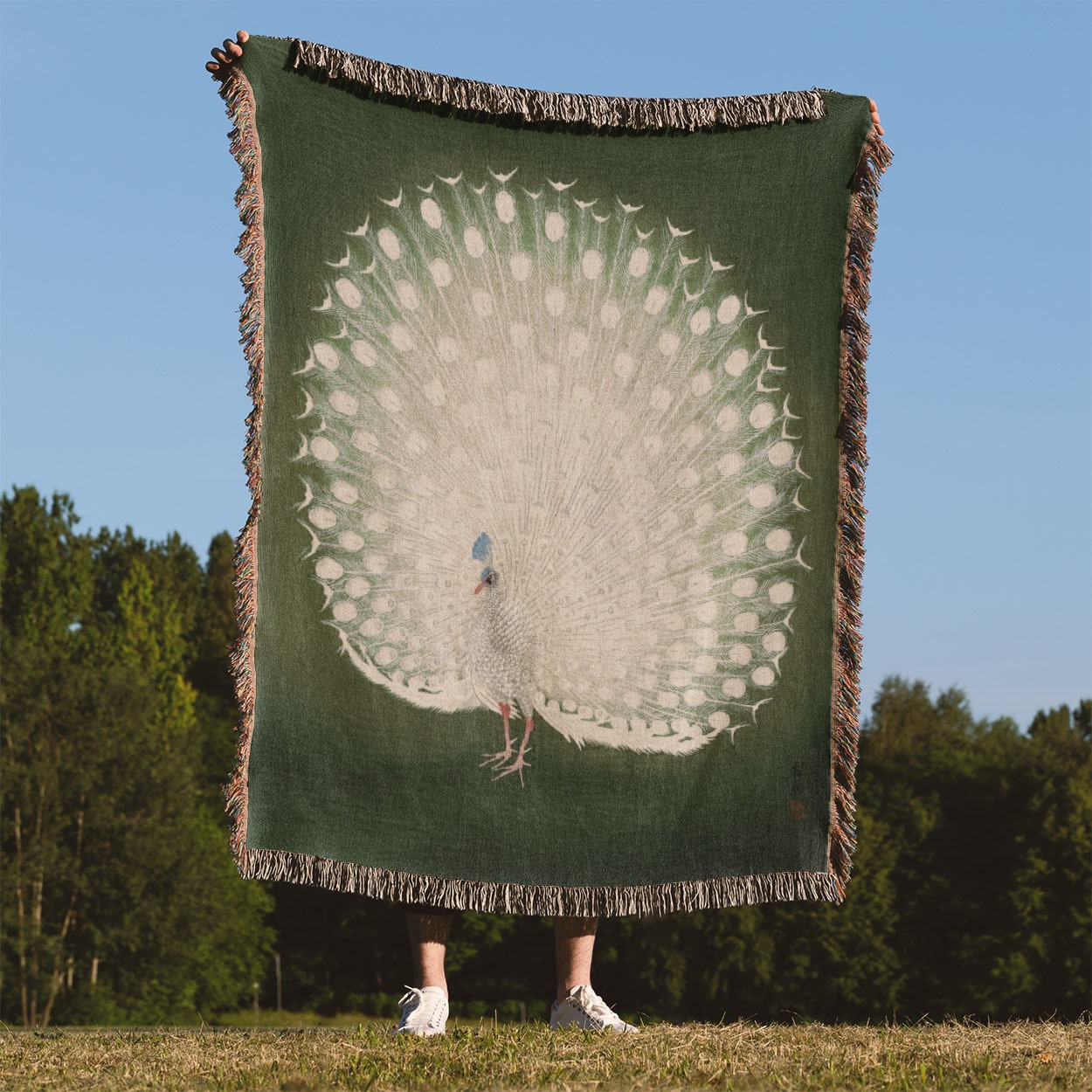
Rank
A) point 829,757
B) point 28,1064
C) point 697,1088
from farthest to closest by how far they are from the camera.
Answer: point 829,757
point 28,1064
point 697,1088

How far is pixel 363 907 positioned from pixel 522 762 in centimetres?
3120

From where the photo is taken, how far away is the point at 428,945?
6.27 meters

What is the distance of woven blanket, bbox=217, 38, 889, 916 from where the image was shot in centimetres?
625

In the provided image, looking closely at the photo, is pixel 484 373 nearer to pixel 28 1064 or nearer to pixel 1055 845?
pixel 28 1064

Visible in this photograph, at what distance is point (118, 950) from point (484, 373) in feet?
98.4

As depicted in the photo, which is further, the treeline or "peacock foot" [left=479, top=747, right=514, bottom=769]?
the treeline

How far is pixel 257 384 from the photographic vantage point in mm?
6176

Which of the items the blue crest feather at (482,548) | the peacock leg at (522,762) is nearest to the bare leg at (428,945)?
the peacock leg at (522,762)

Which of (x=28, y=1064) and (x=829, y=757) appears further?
(x=829, y=757)

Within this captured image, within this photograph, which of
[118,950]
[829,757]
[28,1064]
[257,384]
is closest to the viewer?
[28,1064]

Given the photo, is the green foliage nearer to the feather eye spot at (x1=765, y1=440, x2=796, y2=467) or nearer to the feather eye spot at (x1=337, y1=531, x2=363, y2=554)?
the feather eye spot at (x1=337, y1=531, x2=363, y2=554)

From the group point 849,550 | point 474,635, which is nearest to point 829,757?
point 849,550

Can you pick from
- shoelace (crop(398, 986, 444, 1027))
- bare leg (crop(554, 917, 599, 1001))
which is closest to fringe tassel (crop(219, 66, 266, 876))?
shoelace (crop(398, 986, 444, 1027))

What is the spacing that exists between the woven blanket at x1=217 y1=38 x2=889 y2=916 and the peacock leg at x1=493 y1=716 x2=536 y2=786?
0.01m
